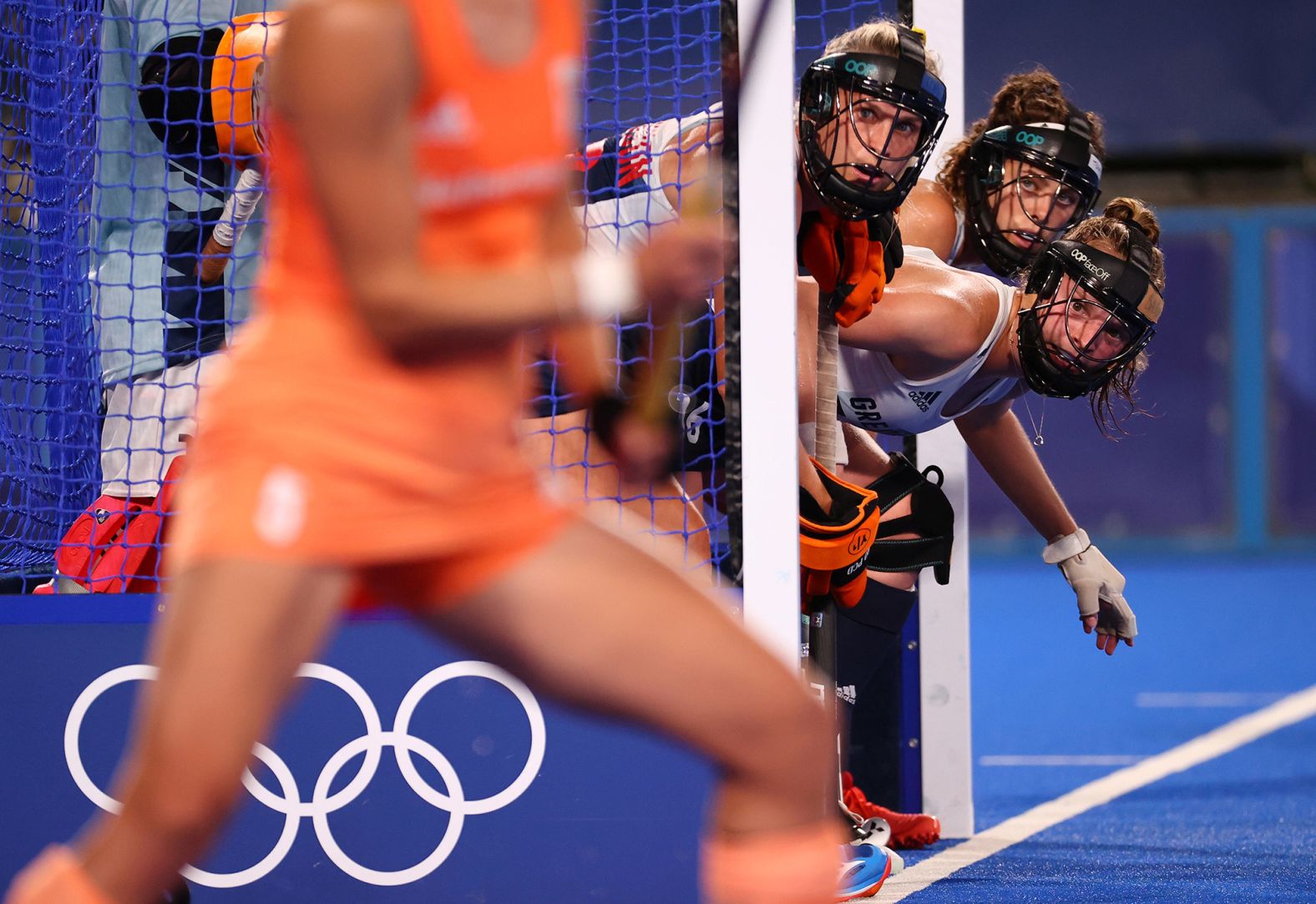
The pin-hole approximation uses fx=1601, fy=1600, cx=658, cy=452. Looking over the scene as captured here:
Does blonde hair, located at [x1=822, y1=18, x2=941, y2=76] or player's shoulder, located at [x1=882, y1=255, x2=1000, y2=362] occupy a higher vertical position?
blonde hair, located at [x1=822, y1=18, x2=941, y2=76]

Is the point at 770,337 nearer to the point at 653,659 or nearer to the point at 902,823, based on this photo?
the point at 653,659

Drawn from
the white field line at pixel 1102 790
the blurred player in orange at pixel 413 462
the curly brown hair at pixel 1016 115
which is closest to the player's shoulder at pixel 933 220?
the curly brown hair at pixel 1016 115

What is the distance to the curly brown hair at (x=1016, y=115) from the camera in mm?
4250

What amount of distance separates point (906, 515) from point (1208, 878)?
1160mm

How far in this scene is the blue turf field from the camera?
12.7ft

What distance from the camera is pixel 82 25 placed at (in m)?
4.27

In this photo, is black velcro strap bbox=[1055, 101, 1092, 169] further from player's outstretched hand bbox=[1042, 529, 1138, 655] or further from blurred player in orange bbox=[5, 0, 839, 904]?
blurred player in orange bbox=[5, 0, 839, 904]

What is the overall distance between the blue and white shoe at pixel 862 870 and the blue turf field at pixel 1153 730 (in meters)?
0.12

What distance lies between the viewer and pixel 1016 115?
4.31 m

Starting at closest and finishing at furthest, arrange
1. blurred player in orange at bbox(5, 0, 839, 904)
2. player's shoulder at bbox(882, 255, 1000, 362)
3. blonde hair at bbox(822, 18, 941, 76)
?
blurred player in orange at bbox(5, 0, 839, 904) < blonde hair at bbox(822, 18, 941, 76) < player's shoulder at bbox(882, 255, 1000, 362)

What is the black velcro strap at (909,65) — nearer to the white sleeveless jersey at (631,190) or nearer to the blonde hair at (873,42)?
the blonde hair at (873,42)

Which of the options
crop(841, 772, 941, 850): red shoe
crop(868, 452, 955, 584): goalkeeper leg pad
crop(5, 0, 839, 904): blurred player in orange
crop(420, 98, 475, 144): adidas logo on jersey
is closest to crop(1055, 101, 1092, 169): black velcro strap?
crop(868, 452, 955, 584): goalkeeper leg pad

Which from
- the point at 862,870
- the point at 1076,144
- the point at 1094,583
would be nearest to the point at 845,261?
the point at 1076,144

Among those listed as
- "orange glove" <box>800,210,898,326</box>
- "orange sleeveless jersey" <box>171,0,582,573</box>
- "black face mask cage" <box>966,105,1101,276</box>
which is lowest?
"orange sleeveless jersey" <box>171,0,582,573</box>
